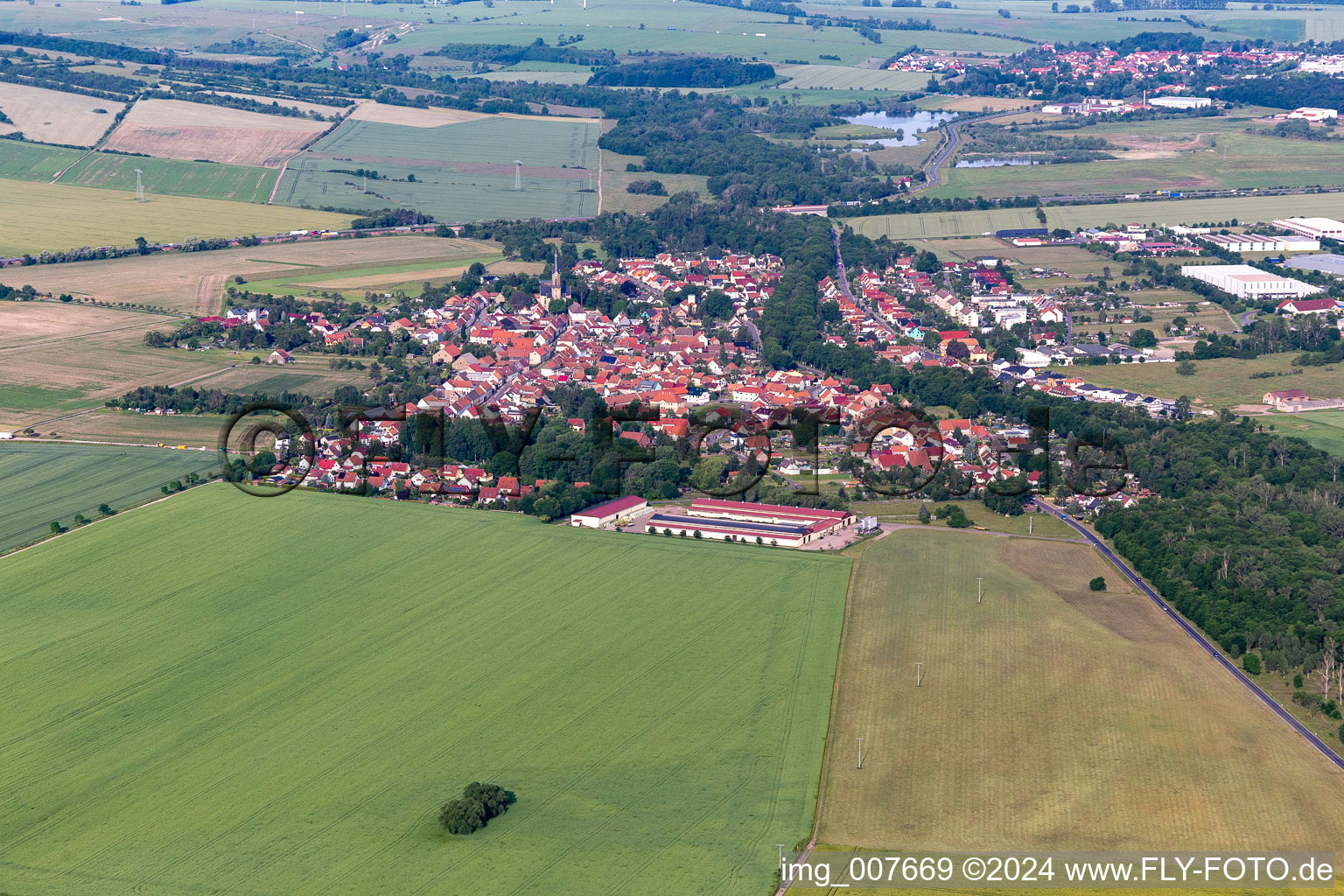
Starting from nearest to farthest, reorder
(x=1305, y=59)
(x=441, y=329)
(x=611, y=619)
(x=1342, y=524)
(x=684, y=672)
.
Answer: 1. (x=684, y=672)
2. (x=611, y=619)
3. (x=1342, y=524)
4. (x=441, y=329)
5. (x=1305, y=59)

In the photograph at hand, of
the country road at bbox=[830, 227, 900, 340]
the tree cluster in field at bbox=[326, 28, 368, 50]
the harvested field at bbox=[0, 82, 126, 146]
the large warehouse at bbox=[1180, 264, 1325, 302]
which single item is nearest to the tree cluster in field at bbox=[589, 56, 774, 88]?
the tree cluster in field at bbox=[326, 28, 368, 50]

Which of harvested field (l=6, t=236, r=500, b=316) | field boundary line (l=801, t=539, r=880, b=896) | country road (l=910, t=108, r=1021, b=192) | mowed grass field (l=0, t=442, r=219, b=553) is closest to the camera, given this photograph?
field boundary line (l=801, t=539, r=880, b=896)

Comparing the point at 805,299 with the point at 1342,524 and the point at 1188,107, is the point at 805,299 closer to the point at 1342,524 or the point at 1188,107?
the point at 1342,524

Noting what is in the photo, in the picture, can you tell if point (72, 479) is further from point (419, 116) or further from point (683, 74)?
point (683, 74)

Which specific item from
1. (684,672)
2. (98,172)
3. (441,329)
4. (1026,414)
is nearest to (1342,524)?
(1026,414)

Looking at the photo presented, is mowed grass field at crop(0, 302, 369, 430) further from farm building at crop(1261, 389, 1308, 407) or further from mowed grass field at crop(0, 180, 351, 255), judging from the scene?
farm building at crop(1261, 389, 1308, 407)

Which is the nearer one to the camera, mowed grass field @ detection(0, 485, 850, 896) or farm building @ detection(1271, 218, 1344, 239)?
mowed grass field @ detection(0, 485, 850, 896)
